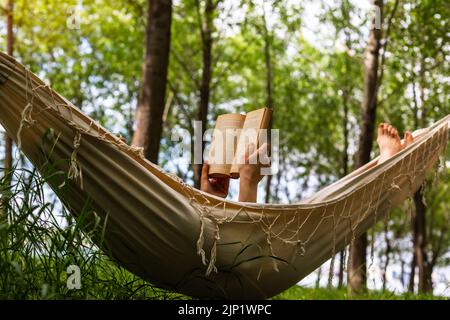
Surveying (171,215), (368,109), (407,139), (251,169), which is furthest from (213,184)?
(368,109)

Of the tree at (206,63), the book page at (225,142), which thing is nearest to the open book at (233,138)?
the book page at (225,142)

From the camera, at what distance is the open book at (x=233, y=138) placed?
95.7 inches

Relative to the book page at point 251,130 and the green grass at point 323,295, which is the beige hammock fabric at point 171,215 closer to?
the book page at point 251,130

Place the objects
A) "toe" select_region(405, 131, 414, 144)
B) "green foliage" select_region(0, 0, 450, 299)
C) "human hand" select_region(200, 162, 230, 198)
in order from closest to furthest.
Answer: "human hand" select_region(200, 162, 230, 198)
"toe" select_region(405, 131, 414, 144)
"green foliage" select_region(0, 0, 450, 299)

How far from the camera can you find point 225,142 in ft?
8.48

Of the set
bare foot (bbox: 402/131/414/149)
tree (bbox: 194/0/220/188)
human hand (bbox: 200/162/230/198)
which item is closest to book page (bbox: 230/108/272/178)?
human hand (bbox: 200/162/230/198)

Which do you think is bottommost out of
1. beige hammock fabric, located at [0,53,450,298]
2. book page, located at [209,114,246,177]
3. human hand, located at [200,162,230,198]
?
beige hammock fabric, located at [0,53,450,298]

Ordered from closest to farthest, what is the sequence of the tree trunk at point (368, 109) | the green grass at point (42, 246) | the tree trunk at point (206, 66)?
the green grass at point (42, 246) < the tree trunk at point (368, 109) < the tree trunk at point (206, 66)

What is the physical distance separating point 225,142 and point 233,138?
0.04 metres

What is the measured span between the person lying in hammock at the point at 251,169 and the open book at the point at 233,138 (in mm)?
40

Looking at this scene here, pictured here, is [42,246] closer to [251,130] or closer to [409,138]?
[251,130]

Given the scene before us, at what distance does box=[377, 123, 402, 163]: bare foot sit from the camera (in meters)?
2.84

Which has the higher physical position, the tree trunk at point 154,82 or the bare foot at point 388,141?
the tree trunk at point 154,82

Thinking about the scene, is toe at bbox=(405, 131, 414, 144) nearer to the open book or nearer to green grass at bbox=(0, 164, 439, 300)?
the open book
